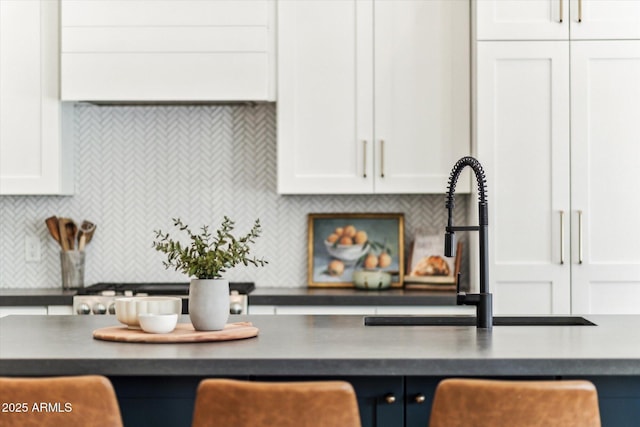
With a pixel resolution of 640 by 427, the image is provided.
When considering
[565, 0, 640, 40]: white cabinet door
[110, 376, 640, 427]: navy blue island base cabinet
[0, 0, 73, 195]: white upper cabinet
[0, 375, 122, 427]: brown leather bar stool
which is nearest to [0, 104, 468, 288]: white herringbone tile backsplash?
[0, 0, 73, 195]: white upper cabinet

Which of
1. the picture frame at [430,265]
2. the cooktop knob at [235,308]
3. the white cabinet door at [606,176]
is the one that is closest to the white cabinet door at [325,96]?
the picture frame at [430,265]

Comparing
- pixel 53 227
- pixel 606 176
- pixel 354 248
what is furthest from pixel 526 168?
pixel 53 227

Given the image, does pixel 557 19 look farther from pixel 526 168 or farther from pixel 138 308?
pixel 138 308

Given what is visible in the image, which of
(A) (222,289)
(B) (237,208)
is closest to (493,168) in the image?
(B) (237,208)

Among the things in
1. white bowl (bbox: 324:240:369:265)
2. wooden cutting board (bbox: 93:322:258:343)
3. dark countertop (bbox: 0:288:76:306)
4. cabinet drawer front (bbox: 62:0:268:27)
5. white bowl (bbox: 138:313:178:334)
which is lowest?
dark countertop (bbox: 0:288:76:306)

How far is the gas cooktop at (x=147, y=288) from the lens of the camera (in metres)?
3.95

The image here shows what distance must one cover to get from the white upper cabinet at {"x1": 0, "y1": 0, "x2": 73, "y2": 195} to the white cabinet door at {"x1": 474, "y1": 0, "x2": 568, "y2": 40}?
2.02m

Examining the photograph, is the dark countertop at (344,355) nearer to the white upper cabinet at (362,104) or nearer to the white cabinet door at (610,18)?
the white upper cabinet at (362,104)

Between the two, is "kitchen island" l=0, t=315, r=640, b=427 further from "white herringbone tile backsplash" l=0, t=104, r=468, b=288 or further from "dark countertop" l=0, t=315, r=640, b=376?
"white herringbone tile backsplash" l=0, t=104, r=468, b=288

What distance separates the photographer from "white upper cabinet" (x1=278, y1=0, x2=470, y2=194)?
408 cm

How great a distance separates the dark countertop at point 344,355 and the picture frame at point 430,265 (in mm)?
1838

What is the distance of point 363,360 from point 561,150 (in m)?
2.34

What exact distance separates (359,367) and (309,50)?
2.44m

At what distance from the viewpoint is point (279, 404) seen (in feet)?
5.72
